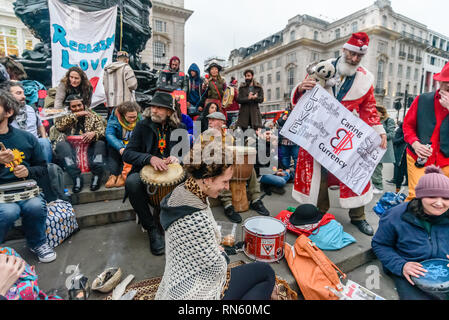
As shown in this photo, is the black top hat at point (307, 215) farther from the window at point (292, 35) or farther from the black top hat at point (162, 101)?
the window at point (292, 35)

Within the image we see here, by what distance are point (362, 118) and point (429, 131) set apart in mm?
722

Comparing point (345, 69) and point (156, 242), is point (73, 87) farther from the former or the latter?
point (345, 69)

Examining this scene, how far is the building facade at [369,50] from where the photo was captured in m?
35.9

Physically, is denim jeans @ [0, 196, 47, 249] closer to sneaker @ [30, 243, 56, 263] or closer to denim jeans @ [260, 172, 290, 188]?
sneaker @ [30, 243, 56, 263]

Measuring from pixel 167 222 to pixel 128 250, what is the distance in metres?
1.58

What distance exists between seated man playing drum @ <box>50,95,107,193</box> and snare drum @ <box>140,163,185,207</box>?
1451 mm

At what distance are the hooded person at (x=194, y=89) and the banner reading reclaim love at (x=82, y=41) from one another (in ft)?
7.54

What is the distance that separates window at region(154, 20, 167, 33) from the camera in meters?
30.8

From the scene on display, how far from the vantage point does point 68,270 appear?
2.31 metres

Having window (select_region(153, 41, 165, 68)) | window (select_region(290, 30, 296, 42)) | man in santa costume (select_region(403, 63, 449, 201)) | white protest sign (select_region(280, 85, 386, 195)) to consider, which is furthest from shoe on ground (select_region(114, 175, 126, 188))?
window (select_region(290, 30, 296, 42))

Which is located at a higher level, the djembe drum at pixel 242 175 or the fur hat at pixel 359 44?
the fur hat at pixel 359 44

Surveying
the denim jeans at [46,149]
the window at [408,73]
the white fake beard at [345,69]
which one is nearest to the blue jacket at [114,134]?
the denim jeans at [46,149]

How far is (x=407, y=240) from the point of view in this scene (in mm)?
2207

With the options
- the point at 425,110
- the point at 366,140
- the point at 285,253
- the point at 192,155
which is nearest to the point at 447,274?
the point at 285,253
